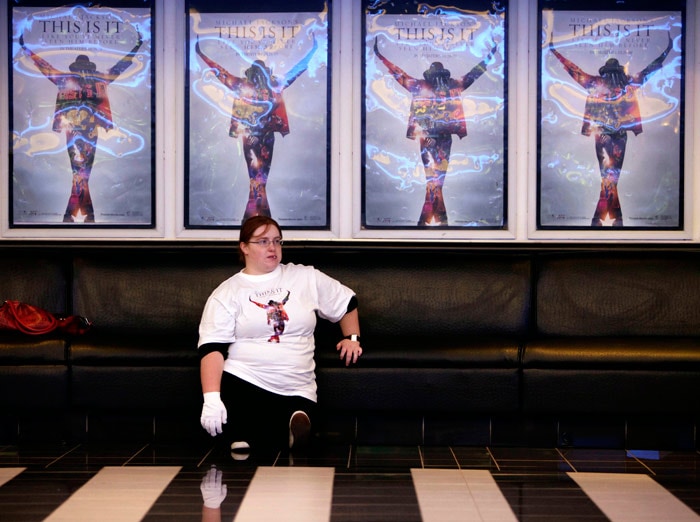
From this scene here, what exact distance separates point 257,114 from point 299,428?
6.55ft

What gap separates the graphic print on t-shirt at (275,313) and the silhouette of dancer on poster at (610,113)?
2.04 m

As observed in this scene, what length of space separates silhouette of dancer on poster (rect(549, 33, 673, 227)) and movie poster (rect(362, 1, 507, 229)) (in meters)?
0.45

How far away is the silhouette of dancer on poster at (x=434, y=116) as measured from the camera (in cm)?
483

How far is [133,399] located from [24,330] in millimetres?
635

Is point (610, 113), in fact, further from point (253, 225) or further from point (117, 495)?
point (117, 495)

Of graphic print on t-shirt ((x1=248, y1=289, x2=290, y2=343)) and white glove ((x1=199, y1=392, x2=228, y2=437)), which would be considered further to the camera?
graphic print on t-shirt ((x1=248, y1=289, x2=290, y2=343))

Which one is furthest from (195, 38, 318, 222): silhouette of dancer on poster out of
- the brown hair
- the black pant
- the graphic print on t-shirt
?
the black pant

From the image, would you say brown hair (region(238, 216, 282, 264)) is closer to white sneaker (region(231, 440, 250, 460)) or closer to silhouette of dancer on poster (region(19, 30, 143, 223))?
white sneaker (region(231, 440, 250, 460))

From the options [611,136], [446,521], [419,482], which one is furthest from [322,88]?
[446,521]

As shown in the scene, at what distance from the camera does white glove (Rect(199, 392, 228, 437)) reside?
351 cm

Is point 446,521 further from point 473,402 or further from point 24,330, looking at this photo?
point 24,330

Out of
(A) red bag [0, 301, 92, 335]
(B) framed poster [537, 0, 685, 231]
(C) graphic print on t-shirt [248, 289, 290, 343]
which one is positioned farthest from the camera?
(B) framed poster [537, 0, 685, 231]

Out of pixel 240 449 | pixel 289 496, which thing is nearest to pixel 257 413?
pixel 240 449

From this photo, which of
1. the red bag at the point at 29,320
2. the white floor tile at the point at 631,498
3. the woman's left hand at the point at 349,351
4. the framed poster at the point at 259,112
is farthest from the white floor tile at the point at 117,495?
the framed poster at the point at 259,112
